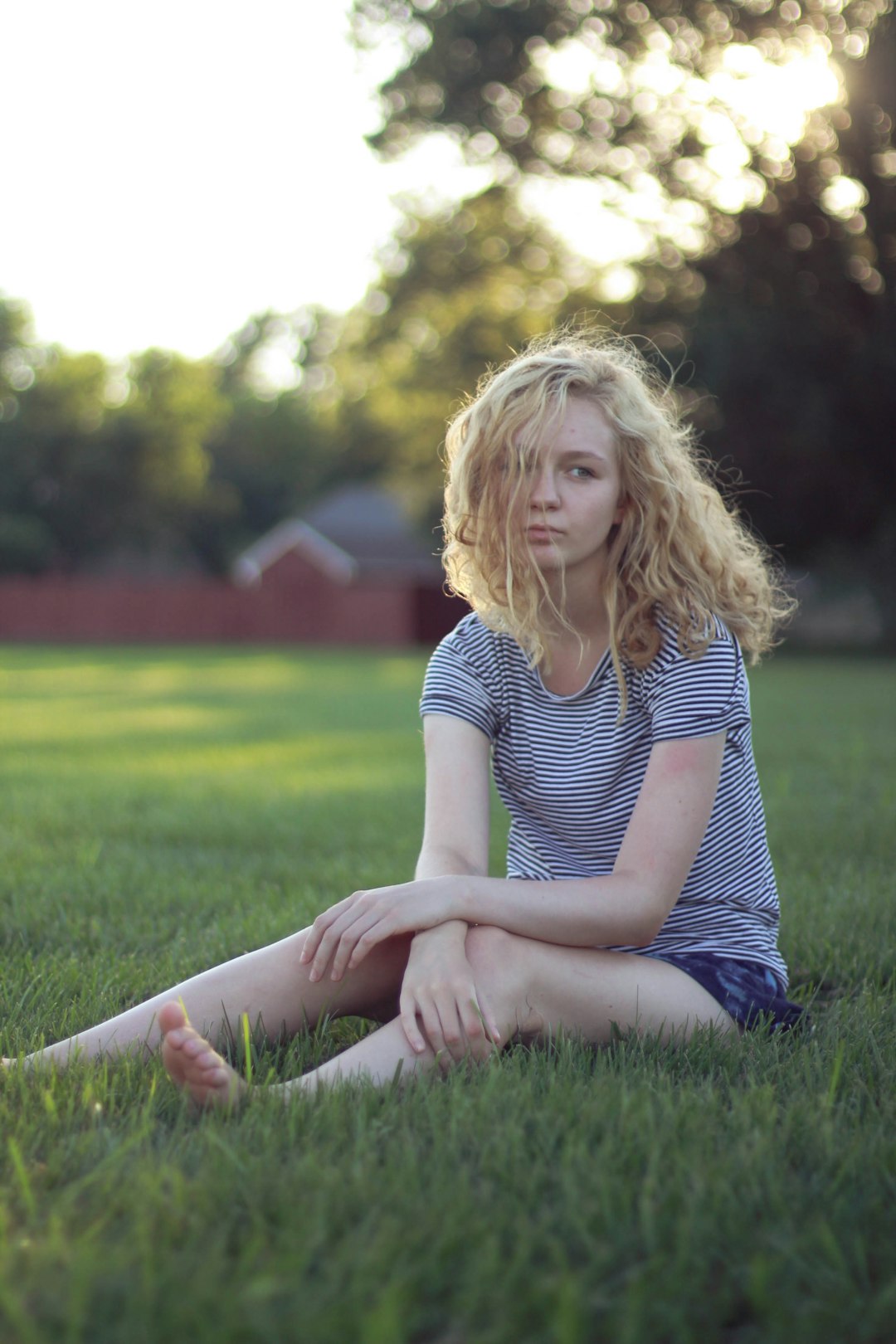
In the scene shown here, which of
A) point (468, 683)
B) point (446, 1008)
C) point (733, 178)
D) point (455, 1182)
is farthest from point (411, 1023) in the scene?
point (733, 178)

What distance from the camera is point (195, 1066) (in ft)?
6.58

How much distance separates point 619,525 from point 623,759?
503 millimetres

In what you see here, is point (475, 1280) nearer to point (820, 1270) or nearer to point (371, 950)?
point (820, 1270)

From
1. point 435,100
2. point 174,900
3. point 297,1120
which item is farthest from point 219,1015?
point 435,100

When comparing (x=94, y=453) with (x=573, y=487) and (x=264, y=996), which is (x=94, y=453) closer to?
(x=573, y=487)

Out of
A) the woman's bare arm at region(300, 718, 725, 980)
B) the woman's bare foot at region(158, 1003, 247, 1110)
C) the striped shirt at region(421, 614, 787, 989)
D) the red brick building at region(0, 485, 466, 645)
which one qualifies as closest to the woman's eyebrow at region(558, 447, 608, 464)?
the striped shirt at region(421, 614, 787, 989)

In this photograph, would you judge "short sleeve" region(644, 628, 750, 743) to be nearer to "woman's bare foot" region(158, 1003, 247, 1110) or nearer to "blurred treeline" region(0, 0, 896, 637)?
"woman's bare foot" region(158, 1003, 247, 1110)

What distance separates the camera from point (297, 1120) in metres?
1.98

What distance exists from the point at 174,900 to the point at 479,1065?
2.08 m

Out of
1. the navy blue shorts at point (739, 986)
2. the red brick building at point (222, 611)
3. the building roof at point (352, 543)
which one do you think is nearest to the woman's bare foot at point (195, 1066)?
the navy blue shorts at point (739, 986)

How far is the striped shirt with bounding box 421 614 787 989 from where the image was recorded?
258 centimetres

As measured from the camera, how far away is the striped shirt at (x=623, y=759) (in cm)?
258

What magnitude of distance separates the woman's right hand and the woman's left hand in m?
0.06

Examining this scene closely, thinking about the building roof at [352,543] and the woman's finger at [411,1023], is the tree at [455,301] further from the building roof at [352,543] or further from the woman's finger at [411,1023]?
the woman's finger at [411,1023]
